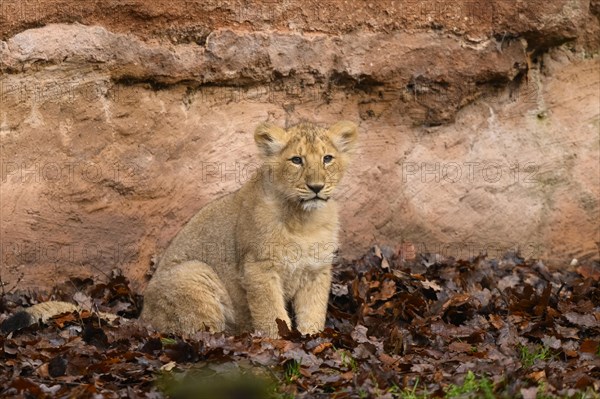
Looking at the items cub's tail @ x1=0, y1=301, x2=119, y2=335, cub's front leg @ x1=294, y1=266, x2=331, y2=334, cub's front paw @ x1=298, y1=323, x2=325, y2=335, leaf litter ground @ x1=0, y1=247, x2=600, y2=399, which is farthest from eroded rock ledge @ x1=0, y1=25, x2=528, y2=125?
cub's front paw @ x1=298, y1=323, x2=325, y2=335

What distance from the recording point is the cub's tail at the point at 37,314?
324 inches

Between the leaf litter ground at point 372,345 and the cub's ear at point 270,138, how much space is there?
5.13 feet

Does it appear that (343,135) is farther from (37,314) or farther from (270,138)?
(37,314)

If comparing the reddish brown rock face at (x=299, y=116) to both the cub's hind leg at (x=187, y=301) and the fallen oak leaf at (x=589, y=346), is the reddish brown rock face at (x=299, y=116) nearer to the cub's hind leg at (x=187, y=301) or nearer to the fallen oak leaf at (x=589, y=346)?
the cub's hind leg at (x=187, y=301)

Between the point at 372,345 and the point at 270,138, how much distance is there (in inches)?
89.9

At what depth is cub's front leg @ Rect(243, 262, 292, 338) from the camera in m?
8.73

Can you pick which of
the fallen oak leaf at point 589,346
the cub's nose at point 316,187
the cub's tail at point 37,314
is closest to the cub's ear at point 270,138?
the cub's nose at point 316,187

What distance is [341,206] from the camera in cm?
1084

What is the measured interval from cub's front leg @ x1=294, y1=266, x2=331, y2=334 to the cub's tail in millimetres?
1677

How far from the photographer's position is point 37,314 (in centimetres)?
859

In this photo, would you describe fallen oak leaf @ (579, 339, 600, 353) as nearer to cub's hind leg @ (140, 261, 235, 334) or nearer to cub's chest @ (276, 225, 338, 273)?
cub's chest @ (276, 225, 338, 273)

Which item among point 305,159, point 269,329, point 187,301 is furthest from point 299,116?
point 269,329

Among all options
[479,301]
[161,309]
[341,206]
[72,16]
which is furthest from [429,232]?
[72,16]

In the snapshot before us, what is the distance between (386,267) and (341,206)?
39.7 inches
